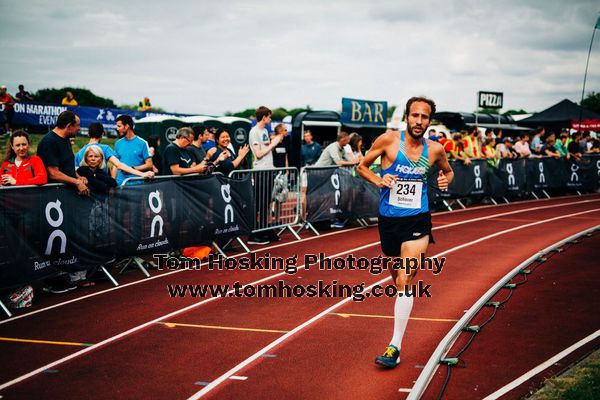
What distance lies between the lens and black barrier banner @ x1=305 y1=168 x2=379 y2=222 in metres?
13.8

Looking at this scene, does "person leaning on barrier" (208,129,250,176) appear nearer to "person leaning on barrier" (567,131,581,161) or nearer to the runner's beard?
the runner's beard

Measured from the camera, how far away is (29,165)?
8219 mm

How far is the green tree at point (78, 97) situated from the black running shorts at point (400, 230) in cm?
3990

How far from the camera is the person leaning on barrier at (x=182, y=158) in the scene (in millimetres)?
10711

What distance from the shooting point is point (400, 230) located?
230 inches

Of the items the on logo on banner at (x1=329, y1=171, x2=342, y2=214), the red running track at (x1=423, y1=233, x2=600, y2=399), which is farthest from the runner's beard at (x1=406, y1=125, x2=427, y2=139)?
the on logo on banner at (x1=329, y1=171, x2=342, y2=214)

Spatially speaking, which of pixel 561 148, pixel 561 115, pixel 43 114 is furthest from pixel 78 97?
pixel 561 148

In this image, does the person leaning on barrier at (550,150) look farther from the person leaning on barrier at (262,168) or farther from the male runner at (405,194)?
the male runner at (405,194)

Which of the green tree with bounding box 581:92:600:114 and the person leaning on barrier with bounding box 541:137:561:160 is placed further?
the green tree with bounding box 581:92:600:114

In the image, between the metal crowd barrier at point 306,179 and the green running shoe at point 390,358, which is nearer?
the green running shoe at point 390,358

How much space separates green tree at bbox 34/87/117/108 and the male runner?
39.8 m

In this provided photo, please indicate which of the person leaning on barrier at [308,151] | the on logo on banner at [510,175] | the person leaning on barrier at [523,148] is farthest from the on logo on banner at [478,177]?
the person leaning on barrier at [308,151]

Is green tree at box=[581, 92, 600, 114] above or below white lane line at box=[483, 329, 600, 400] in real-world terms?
above

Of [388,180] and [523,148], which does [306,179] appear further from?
[523,148]
